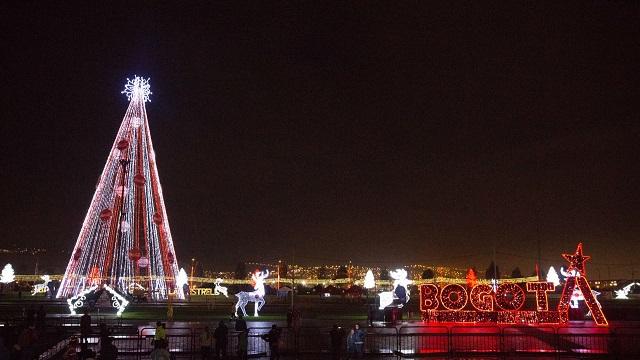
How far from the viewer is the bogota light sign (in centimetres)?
3453

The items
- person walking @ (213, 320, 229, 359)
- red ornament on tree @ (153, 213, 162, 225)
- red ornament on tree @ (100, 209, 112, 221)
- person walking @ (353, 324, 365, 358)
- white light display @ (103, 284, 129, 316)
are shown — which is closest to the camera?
person walking @ (213, 320, 229, 359)

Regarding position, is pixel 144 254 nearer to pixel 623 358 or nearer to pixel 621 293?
pixel 623 358

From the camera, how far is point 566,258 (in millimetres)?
36156

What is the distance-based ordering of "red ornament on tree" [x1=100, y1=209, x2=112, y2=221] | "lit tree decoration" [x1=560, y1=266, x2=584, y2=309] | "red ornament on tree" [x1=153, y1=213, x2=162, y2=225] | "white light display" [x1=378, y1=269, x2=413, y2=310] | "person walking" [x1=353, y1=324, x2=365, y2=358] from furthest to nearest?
"red ornament on tree" [x1=153, y1=213, x2=162, y2=225]
"red ornament on tree" [x1=100, y1=209, x2=112, y2=221]
"white light display" [x1=378, y1=269, x2=413, y2=310]
"lit tree decoration" [x1=560, y1=266, x2=584, y2=309]
"person walking" [x1=353, y1=324, x2=365, y2=358]

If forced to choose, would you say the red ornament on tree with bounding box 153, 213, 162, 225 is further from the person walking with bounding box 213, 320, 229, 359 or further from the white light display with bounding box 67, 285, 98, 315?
the person walking with bounding box 213, 320, 229, 359

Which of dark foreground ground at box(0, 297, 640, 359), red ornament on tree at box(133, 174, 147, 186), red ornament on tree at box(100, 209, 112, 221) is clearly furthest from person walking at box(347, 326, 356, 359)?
red ornament on tree at box(133, 174, 147, 186)

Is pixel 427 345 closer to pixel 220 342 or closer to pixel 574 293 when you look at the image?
pixel 220 342

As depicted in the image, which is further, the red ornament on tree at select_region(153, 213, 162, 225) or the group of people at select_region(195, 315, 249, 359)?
the red ornament on tree at select_region(153, 213, 162, 225)

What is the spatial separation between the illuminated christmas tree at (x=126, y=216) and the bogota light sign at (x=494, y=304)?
16764 millimetres

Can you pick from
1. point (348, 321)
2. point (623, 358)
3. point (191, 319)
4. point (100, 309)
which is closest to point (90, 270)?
point (100, 309)

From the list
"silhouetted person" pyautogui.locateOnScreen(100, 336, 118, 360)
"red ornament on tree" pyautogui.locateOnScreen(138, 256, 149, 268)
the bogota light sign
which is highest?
"red ornament on tree" pyautogui.locateOnScreen(138, 256, 149, 268)

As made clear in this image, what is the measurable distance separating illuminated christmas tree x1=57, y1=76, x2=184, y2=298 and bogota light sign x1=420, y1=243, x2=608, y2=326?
1676cm

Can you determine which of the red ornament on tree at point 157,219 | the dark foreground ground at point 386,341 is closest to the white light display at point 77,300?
the dark foreground ground at point 386,341

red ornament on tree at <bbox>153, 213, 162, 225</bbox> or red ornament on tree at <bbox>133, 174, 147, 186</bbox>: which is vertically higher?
red ornament on tree at <bbox>133, 174, 147, 186</bbox>
